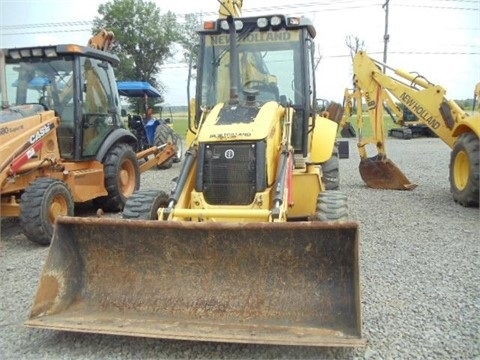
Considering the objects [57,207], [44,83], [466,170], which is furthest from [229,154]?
[466,170]

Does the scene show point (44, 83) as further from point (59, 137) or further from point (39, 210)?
point (39, 210)

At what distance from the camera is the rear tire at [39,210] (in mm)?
5297

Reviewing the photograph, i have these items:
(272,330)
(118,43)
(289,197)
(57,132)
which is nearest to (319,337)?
(272,330)

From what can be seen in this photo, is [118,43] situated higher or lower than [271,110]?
higher

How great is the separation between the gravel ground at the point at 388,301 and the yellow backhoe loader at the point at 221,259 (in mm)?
182

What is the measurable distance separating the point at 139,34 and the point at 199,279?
138 ft

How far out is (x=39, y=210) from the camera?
5.30 meters

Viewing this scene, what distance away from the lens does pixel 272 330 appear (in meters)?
3.05

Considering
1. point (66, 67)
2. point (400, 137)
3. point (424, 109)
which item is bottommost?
point (400, 137)

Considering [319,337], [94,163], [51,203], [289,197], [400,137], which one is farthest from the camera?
[400,137]

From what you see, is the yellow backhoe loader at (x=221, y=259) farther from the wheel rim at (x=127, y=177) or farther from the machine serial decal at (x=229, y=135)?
the wheel rim at (x=127, y=177)

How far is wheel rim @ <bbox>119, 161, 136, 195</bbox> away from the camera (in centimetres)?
769

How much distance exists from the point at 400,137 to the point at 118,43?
26337 mm

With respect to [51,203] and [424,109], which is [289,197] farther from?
[424,109]
